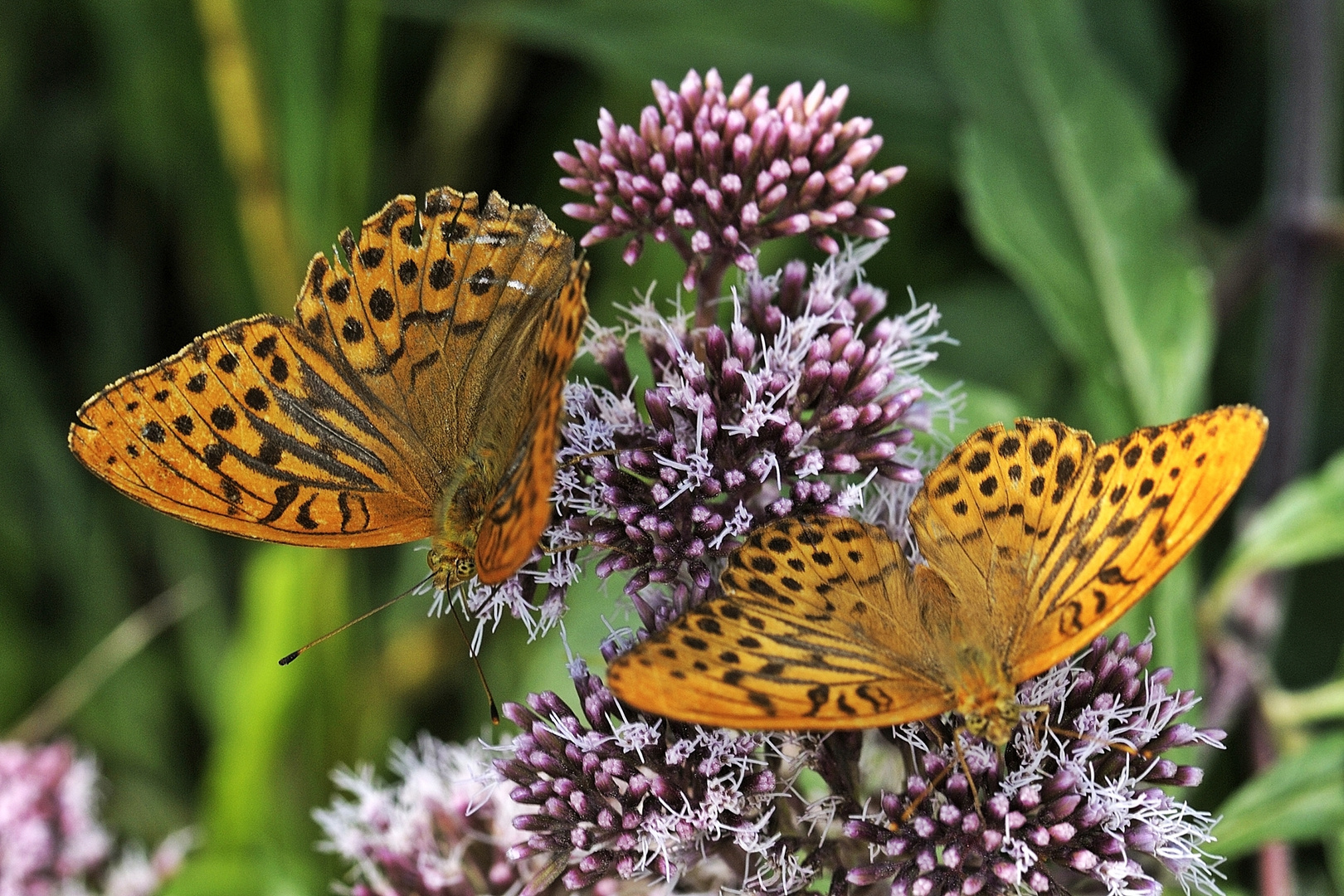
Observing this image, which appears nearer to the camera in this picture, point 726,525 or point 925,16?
point 726,525

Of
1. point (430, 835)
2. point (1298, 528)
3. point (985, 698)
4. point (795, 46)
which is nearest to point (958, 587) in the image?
point (985, 698)

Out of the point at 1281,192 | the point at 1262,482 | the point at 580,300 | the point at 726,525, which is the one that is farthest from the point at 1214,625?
the point at 580,300

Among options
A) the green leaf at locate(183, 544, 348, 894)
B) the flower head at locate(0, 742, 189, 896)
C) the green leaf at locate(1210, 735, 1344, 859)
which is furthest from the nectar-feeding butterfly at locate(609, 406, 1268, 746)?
the flower head at locate(0, 742, 189, 896)

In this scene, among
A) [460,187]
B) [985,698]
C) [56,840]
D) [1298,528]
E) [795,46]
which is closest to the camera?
[985,698]

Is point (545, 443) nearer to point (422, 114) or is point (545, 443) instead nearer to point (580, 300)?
point (580, 300)

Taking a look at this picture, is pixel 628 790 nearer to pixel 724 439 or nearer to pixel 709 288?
pixel 724 439

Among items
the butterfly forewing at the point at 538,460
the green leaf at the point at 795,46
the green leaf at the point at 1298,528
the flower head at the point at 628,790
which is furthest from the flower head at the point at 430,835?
the green leaf at the point at 795,46

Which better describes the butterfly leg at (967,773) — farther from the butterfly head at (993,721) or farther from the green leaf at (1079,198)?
the green leaf at (1079,198)
